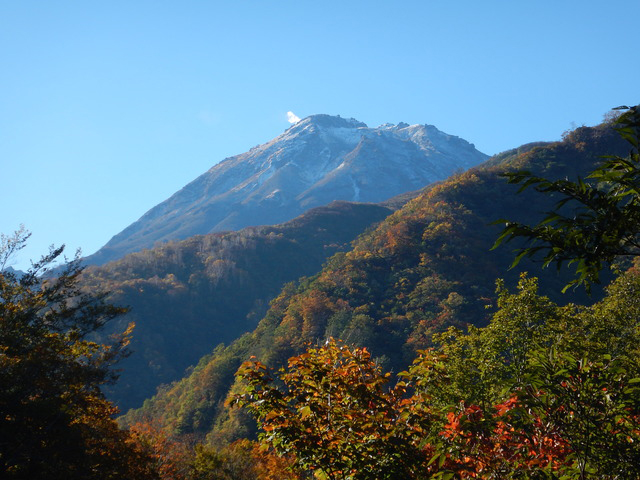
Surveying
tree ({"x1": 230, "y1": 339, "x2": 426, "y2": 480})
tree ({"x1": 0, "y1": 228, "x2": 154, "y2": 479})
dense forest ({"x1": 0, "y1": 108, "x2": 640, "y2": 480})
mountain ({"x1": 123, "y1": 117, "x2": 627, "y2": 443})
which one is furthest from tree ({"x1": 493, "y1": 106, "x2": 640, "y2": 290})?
mountain ({"x1": 123, "y1": 117, "x2": 627, "y2": 443})

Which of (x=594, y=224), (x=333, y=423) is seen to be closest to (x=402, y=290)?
(x=333, y=423)

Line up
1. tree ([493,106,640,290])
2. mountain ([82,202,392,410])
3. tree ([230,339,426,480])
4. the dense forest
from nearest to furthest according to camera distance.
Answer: tree ([493,106,640,290]), the dense forest, tree ([230,339,426,480]), mountain ([82,202,392,410])

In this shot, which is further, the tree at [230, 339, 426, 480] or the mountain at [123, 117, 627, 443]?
the mountain at [123, 117, 627, 443]

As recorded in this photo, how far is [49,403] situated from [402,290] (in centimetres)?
6311

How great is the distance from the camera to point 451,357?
14586mm

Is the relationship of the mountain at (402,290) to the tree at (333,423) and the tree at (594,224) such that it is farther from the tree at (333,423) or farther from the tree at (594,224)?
the tree at (594,224)

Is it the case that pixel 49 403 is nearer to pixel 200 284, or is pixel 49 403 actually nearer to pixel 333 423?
pixel 333 423

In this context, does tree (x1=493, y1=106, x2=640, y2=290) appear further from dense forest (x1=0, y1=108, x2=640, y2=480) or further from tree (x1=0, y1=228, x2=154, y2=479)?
tree (x1=0, y1=228, x2=154, y2=479)

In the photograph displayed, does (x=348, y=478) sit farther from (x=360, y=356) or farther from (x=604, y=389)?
(x=604, y=389)

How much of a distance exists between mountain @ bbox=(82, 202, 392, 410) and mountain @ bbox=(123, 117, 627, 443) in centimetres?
2400

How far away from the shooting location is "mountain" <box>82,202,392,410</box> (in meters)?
103

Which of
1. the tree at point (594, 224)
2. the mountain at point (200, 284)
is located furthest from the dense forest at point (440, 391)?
the mountain at point (200, 284)

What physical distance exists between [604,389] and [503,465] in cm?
126

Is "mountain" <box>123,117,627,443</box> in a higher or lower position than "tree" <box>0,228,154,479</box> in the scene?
lower
